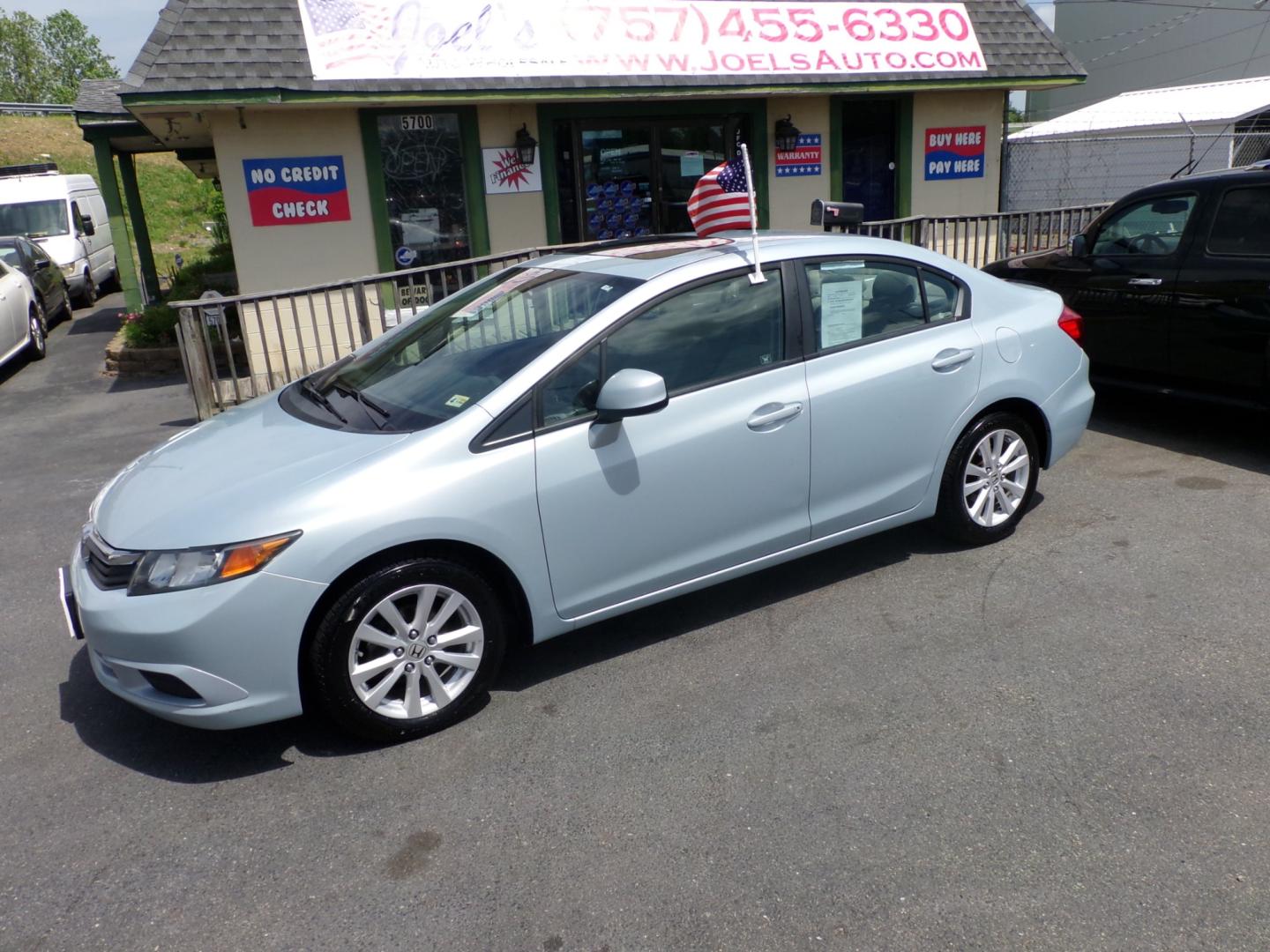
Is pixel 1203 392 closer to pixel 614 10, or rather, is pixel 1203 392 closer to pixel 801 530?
pixel 801 530

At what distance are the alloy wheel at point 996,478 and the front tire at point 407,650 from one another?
8.29 ft

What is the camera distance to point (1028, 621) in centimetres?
447

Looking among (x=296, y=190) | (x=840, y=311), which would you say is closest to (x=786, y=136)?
(x=296, y=190)

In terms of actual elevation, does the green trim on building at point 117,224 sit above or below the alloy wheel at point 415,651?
above

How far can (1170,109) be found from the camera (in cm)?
2389

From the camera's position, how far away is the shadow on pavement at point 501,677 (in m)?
3.76

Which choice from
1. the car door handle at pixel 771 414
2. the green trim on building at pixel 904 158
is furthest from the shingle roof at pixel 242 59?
the car door handle at pixel 771 414

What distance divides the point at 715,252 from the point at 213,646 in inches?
102

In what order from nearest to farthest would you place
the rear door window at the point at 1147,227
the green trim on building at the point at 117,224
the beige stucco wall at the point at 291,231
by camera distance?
the rear door window at the point at 1147,227, the beige stucco wall at the point at 291,231, the green trim on building at the point at 117,224

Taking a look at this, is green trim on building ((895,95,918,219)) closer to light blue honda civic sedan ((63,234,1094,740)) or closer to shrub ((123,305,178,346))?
light blue honda civic sedan ((63,234,1094,740))

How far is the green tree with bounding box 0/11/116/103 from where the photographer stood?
7538 centimetres


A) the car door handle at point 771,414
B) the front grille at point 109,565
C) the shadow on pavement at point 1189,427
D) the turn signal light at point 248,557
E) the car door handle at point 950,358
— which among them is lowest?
the shadow on pavement at point 1189,427

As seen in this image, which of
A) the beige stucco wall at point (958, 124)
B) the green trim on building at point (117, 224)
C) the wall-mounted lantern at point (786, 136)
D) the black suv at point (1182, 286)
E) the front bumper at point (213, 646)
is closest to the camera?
the front bumper at point (213, 646)

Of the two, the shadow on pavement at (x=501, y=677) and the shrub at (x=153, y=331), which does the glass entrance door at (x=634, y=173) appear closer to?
the shrub at (x=153, y=331)
